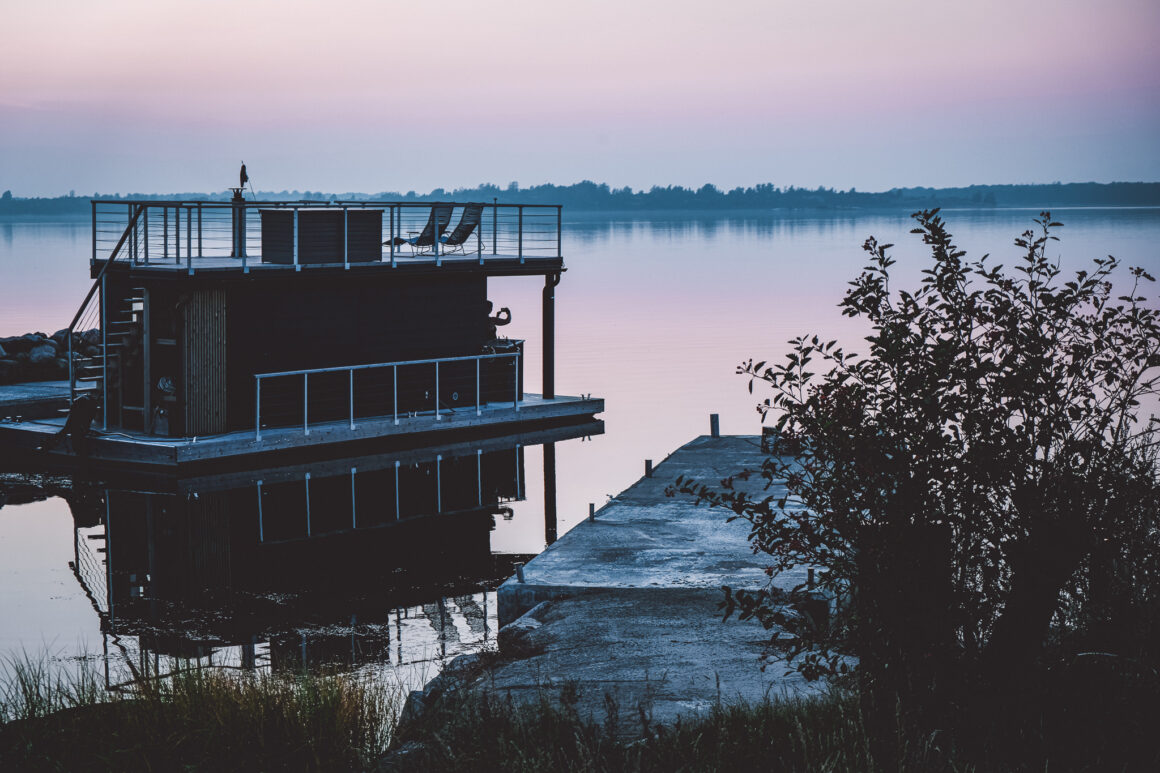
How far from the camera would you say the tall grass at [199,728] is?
7840 mm

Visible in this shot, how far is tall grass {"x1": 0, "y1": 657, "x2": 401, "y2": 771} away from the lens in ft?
25.7

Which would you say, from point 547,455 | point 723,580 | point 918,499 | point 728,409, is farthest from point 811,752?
point 728,409

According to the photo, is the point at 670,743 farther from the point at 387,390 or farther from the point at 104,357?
the point at 387,390

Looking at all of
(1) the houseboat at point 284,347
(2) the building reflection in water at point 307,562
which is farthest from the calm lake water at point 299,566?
(1) the houseboat at point 284,347

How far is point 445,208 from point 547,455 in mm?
4805

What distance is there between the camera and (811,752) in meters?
6.66

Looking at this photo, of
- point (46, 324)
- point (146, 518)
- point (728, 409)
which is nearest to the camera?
point (146, 518)

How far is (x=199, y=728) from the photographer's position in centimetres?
806

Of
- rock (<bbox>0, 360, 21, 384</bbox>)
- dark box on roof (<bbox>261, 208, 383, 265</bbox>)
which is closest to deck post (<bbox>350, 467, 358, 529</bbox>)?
dark box on roof (<bbox>261, 208, 383, 265</bbox>)

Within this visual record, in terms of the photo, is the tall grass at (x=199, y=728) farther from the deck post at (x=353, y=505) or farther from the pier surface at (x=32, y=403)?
the pier surface at (x=32, y=403)

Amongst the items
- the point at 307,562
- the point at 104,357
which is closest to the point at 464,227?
the point at 104,357

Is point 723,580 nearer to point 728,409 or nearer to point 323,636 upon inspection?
point 323,636

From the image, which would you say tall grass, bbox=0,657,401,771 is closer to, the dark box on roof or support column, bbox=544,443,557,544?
support column, bbox=544,443,557,544

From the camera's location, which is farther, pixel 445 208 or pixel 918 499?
pixel 445 208
